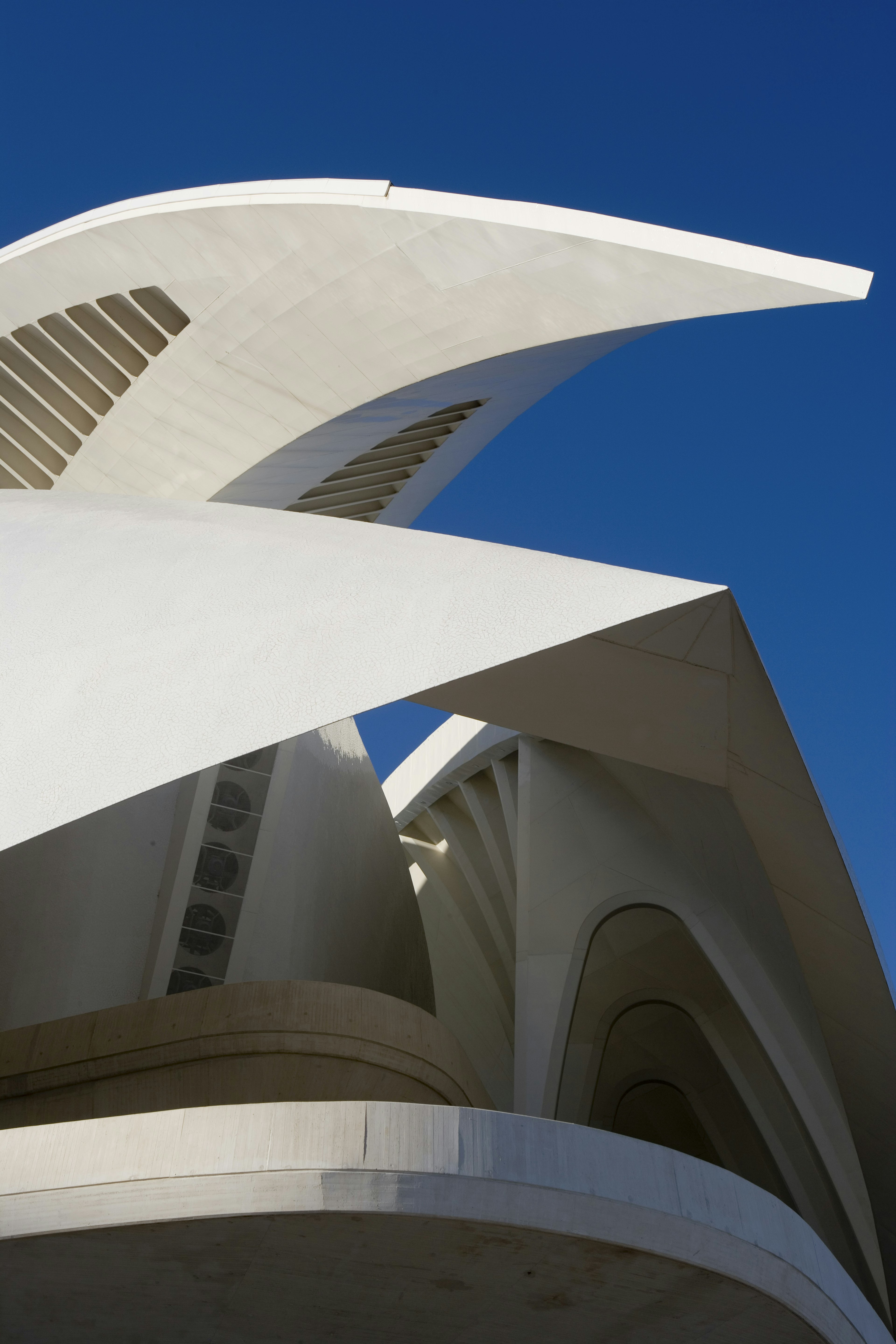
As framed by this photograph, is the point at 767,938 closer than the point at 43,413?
Yes

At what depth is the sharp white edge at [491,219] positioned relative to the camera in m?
8.22

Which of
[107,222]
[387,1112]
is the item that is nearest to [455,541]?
[387,1112]

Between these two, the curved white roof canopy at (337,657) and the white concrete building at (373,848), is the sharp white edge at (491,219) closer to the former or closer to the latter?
the white concrete building at (373,848)

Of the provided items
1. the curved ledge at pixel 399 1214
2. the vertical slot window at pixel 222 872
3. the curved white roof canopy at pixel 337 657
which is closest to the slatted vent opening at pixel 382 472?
the vertical slot window at pixel 222 872

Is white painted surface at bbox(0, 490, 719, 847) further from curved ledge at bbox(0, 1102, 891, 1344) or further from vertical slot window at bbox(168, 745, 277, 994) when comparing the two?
vertical slot window at bbox(168, 745, 277, 994)

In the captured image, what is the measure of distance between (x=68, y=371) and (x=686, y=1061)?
1127cm

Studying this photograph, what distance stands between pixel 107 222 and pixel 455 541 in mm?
7458

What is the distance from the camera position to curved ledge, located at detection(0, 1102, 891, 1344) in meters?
3.86

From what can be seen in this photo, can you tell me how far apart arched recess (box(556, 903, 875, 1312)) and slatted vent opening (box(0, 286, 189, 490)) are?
800 cm

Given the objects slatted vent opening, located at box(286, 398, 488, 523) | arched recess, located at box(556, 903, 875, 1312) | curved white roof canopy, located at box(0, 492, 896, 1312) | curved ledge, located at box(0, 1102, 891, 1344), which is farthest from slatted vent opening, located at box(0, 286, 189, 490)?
curved ledge, located at box(0, 1102, 891, 1344)

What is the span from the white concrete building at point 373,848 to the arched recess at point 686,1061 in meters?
0.07

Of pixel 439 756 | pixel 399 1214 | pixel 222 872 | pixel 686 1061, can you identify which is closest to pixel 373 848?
pixel 222 872

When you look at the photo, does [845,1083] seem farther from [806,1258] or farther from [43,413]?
[43,413]

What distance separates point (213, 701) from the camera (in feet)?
13.9
